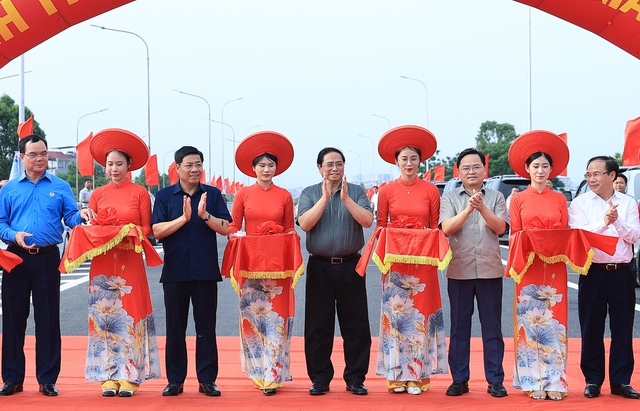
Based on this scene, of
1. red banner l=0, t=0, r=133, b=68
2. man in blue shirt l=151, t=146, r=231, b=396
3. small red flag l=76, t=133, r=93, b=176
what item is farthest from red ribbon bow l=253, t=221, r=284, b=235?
small red flag l=76, t=133, r=93, b=176

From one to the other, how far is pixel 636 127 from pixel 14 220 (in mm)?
7926

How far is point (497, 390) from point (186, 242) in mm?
2636

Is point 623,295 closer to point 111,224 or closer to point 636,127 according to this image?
point 111,224

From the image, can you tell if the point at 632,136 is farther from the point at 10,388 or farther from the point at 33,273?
the point at 10,388

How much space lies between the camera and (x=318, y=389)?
592cm

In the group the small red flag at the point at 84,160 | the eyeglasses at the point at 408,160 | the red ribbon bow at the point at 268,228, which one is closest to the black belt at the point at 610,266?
the eyeglasses at the point at 408,160

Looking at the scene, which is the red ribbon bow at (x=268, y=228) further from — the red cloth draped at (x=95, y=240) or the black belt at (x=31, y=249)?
the black belt at (x=31, y=249)

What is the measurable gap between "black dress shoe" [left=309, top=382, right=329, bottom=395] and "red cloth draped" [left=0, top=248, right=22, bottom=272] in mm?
→ 2443

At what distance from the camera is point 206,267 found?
5.93 meters

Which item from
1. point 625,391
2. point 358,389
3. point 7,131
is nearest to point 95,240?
point 358,389

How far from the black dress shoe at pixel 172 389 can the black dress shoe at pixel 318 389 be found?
3.38ft

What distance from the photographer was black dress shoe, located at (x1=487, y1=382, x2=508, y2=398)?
18.9 ft

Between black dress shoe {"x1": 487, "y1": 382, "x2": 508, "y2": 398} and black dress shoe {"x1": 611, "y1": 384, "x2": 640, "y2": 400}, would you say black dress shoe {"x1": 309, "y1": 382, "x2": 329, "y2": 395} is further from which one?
black dress shoe {"x1": 611, "y1": 384, "x2": 640, "y2": 400}

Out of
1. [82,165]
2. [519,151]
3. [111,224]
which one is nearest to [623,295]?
[519,151]
